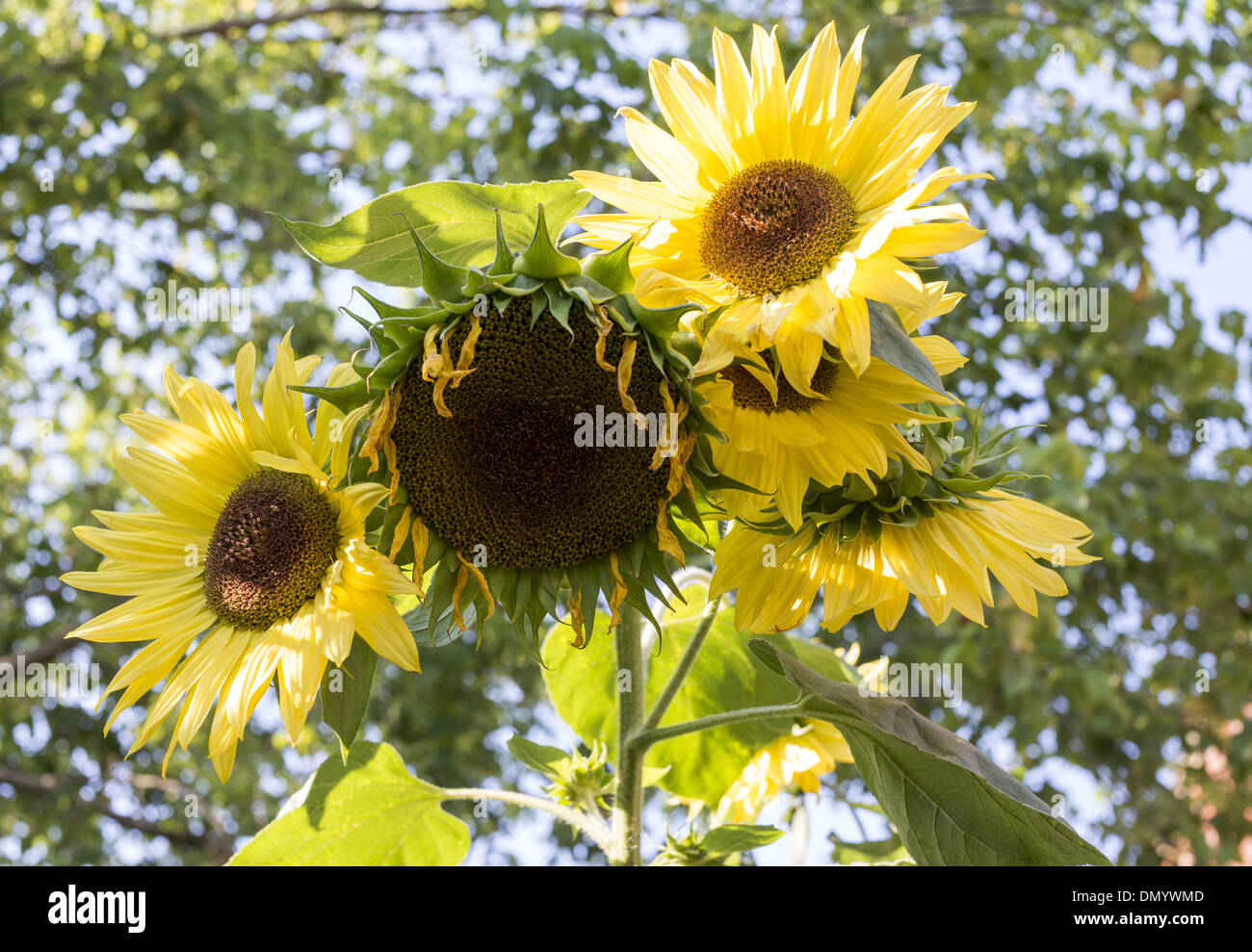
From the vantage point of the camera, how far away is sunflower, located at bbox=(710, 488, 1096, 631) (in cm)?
94

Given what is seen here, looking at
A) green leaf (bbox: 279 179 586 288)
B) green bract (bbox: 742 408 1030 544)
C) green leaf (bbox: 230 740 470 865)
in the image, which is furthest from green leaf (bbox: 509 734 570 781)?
green leaf (bbox: 279 179 586 288)

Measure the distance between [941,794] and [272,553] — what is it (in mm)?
642

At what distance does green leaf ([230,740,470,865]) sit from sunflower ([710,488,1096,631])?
20.4 inches

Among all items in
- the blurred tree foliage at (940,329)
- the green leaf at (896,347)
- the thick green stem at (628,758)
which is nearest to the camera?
the green leaf at (896,347)

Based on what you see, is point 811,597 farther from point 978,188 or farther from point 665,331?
point 978,188

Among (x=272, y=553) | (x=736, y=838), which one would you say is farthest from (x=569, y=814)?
(x=272, y=553)

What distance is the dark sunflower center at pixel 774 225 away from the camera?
868 millimetres

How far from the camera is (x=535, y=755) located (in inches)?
45.7

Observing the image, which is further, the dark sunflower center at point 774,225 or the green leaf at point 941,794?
the green leaf at point 941,794

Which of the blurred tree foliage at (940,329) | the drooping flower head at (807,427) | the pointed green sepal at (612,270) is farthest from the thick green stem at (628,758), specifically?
the blurred tree foliage at (940,329)

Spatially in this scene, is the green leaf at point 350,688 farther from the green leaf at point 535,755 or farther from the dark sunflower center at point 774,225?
the dark sunflower center at point 774,225

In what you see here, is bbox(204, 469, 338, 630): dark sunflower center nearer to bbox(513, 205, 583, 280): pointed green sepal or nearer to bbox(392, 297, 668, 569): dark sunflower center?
bbox(392, 297, 668, 569): dark sunflower center
